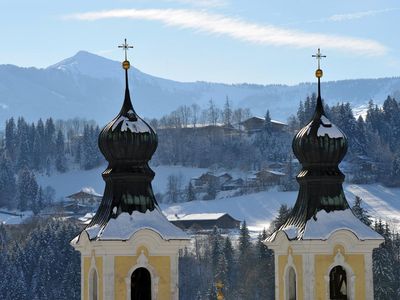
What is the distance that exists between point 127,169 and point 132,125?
1300 mm

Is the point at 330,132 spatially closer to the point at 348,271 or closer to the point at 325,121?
the point at 325,121

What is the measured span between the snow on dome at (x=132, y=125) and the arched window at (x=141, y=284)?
13.4ft

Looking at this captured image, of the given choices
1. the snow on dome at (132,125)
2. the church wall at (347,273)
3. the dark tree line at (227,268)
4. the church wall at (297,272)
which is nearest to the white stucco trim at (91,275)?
the snow on dome at (132,125)

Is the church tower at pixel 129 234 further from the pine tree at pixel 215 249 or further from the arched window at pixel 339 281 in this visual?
the pine tree at pixel 215 249

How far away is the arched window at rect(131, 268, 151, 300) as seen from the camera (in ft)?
148

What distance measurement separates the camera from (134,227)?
45.5 metres

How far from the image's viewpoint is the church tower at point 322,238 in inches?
1797

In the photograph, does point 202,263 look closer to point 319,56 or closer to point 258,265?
point 258,265

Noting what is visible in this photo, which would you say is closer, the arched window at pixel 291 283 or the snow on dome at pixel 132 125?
the arched window at pixel 291 283

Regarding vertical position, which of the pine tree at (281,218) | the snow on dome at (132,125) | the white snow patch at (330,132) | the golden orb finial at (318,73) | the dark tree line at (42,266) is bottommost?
the dark tree line at (42,266)

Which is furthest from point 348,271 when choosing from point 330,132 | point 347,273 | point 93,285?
point 93,285

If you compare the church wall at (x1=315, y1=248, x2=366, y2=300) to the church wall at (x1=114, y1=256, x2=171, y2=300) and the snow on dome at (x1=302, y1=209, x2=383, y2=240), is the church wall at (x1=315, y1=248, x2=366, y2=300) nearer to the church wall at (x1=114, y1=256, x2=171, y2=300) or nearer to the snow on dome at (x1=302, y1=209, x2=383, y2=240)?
the snow on dome at (x1=302, y1=209, x2=383, y2=240)

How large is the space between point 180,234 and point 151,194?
197 cm

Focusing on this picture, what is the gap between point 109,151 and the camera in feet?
153
